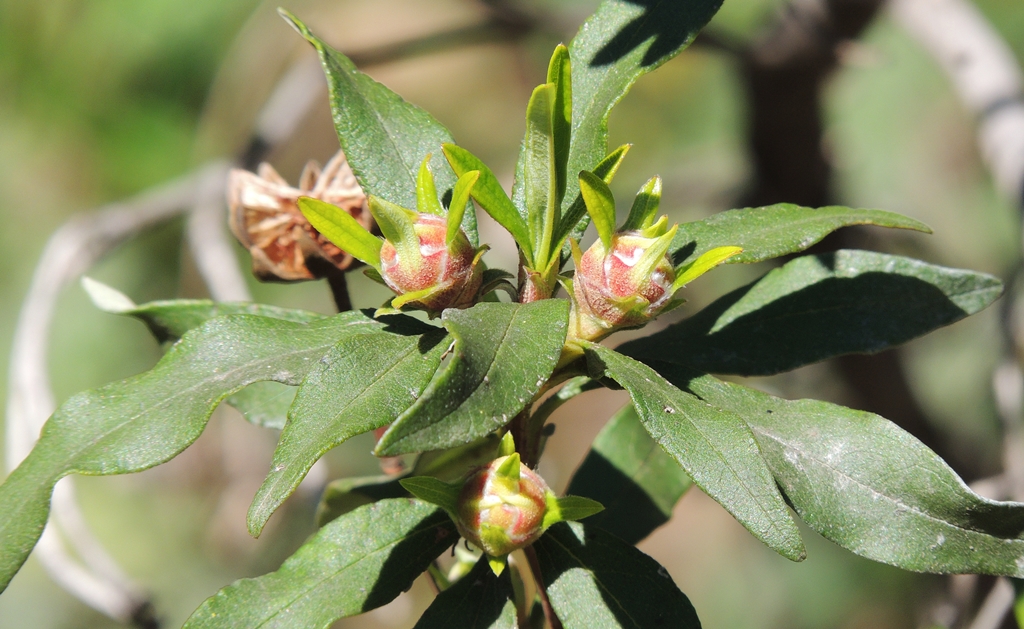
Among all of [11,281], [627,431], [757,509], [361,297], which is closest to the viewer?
[757,509]

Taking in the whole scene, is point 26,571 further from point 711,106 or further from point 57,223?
point 711,106

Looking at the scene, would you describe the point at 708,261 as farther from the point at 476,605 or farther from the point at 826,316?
the point at 476,605

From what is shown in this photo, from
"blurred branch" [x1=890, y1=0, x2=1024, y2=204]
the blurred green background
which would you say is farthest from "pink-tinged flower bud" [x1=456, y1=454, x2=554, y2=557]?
the blurred green background

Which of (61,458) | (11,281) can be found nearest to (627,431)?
(61,458)

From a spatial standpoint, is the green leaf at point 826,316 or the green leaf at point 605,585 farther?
the green leaf at point 826,316

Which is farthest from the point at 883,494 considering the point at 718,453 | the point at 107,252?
the point at 107,252

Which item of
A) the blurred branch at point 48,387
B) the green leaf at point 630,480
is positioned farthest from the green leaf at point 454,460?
the blurred branch at point 48,387

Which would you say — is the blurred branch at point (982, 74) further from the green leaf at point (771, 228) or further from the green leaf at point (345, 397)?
the green leaf at point (345, 397)
